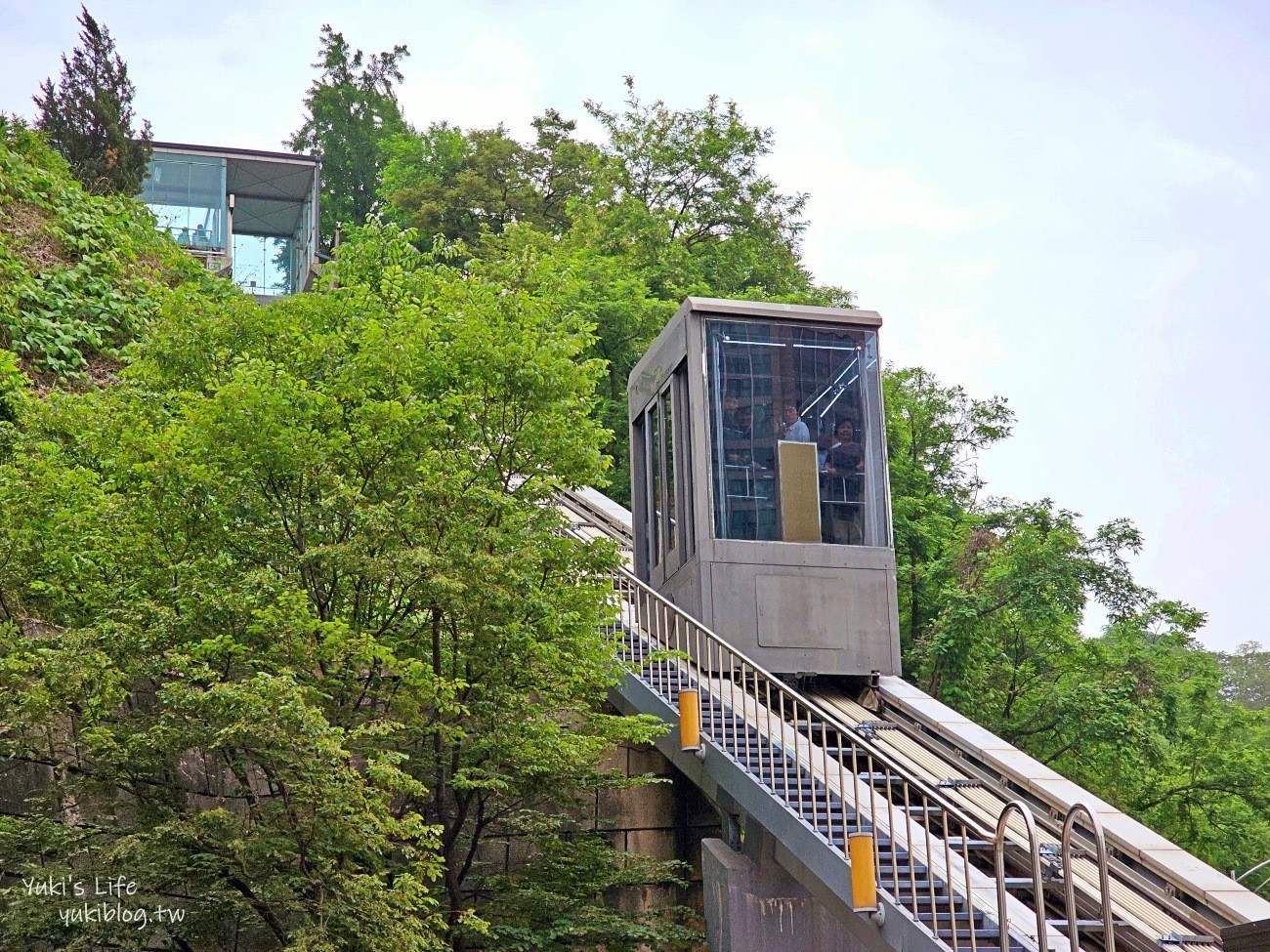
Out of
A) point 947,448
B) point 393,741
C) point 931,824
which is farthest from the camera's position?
point 947,448

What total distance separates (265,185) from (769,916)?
2983cm

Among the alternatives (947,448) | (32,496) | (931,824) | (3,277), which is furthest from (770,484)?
(947,448)

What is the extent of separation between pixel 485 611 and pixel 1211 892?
5416mm

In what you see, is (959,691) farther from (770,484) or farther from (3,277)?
(3,277)

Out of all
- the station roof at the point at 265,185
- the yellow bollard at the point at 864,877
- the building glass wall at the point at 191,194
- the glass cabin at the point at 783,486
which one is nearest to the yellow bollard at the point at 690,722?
the glass cabin at the point at 783,486

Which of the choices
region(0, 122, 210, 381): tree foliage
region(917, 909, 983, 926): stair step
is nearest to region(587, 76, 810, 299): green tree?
region(0, 122, 210, 381): tree foliage

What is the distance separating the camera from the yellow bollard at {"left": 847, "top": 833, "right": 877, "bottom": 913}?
32.5 ft

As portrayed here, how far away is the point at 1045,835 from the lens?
1105 cm

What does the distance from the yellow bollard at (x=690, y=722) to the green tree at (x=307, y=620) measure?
2.67 feet

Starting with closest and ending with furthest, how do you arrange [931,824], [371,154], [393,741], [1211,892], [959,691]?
[1211,892] → [393,741] → [931,824] → [959,691] → [371,154]

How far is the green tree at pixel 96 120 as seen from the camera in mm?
25922

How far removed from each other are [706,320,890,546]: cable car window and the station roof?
23.9 metres

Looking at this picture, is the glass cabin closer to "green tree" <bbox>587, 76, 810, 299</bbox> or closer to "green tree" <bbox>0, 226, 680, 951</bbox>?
"green tree" <bbox>0, 226, 680, 951</bbox>

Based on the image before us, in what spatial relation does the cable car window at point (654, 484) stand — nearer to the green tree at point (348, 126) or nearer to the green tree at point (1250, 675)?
the green tree at point (348, 126)
